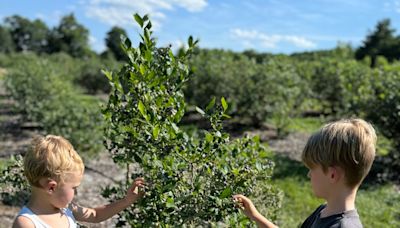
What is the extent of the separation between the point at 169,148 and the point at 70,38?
77187mm

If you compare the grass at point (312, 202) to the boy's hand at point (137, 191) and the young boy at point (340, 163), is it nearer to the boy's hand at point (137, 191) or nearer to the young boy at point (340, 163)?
the boy's hand at point (137, 191)

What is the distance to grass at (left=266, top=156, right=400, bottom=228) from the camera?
5.87 metres

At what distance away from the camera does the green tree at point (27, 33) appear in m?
84.7

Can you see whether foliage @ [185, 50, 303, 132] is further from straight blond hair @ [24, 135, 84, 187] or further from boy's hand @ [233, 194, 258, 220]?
straight blond hair @ [24, 135, 84, 187]

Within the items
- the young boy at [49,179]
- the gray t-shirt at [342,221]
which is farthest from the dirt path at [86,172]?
the gray t-shirt at [342,221]

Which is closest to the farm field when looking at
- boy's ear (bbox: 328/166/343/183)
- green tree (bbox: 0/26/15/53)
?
boy's ear (bbox: 328/166/343/183)

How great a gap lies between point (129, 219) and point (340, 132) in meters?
1.38

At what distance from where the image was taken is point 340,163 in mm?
1910

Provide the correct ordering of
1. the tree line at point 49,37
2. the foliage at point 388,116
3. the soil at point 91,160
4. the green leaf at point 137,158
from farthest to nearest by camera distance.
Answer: the tree line at point 49,37 → the foliage at point 388,116 → the soil at point 91,160 → the green leaf at point 137,158

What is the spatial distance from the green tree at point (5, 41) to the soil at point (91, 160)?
70958mm

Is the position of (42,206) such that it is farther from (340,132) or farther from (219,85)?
(219,85)

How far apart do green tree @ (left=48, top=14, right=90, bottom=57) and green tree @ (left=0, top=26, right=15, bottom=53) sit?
25.6 feet

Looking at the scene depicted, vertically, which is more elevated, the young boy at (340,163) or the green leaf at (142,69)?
the green leaf at (142,69)

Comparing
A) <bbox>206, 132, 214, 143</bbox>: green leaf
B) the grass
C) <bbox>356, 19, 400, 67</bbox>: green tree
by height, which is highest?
<bbox>356, 19, 400, 67</bbox>: green tree
